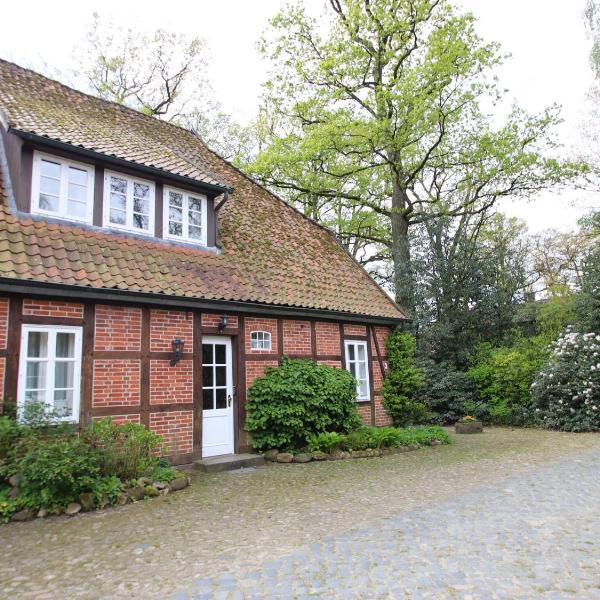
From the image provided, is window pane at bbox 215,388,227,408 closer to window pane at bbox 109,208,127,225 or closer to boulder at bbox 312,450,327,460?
boulder at bbox 312,450,327,460

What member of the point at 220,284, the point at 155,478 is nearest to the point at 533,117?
the point at 220,284

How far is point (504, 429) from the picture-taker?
1405 centimetres

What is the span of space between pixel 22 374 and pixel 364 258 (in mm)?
21164

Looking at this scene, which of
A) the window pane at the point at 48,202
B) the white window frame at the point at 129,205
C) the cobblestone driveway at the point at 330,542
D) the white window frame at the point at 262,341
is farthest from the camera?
the white window frame at the point at 262,341

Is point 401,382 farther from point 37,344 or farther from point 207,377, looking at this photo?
point 37,344

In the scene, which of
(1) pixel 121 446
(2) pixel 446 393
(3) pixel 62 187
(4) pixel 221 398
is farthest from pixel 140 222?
(2) pixel 446 393

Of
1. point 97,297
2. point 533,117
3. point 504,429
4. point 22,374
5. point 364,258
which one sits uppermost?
point 533,117

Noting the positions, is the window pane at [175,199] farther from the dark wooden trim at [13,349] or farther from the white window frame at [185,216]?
the dark wooden trim at [13,349]

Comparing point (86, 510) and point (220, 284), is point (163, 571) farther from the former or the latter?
point (220, 284)

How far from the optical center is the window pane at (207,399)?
889 cm

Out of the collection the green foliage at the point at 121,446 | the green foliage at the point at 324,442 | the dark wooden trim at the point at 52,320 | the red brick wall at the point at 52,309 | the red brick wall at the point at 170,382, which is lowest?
the green foliage at the point at 324,442

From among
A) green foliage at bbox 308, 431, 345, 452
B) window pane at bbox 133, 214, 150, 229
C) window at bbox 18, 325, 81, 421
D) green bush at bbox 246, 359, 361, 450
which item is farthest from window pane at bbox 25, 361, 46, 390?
green foliage at bbox 308, 431, 345, 452

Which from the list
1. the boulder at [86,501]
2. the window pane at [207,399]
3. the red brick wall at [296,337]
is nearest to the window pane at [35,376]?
the boulder at [86,501]

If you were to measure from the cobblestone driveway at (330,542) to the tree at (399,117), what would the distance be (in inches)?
423
